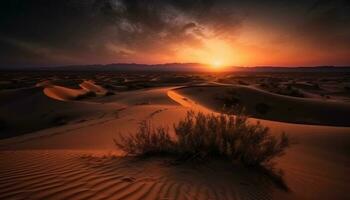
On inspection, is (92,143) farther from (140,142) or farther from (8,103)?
(8,103)

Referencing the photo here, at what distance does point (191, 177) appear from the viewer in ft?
11.0

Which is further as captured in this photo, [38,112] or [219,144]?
[38,112]

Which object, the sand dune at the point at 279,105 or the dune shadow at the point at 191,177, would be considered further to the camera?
the sand dune at the point at 279,105

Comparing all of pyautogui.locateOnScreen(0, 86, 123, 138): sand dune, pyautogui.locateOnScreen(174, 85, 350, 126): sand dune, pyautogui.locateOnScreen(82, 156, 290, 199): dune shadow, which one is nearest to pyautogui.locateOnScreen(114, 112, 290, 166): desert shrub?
pyautogui.locateOnScreen(82, 156, 290, 199): dune shadow

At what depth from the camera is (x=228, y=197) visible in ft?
9.56

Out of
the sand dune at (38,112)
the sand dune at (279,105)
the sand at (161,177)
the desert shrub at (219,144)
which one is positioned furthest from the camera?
the sand dune at (279,105)

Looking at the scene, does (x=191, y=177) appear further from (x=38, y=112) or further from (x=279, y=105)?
(x=279, y=105)

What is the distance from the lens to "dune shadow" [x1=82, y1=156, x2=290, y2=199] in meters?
2.95

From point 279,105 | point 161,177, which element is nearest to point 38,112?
point 161,177

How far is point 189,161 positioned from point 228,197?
1120 mm

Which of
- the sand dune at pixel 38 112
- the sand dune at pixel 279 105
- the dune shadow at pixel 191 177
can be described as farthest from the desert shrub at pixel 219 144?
the sand dune at pixel 279 105

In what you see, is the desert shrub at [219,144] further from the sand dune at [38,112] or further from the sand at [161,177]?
the sand dune at [38,112]

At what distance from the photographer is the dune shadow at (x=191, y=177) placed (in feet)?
9.69

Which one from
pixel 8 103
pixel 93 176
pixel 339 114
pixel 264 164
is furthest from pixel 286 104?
pixel 8 103
